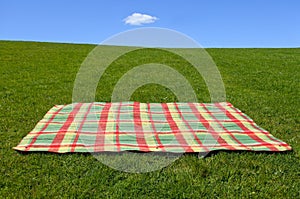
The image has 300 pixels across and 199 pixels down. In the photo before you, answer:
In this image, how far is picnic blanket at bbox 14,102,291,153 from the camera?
3.71m

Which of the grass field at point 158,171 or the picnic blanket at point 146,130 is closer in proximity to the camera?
the grass field at point 158,171

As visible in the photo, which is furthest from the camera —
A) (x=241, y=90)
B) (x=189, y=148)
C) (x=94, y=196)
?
(x=241, y=90)

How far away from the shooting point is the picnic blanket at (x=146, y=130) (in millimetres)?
3707

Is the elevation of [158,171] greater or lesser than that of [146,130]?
lesser

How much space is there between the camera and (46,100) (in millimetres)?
5922

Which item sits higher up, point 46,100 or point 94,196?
point 46,100

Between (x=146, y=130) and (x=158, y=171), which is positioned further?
(x=146, y=130)

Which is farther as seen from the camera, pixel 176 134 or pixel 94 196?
pixel 176 134

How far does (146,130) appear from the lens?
434cm

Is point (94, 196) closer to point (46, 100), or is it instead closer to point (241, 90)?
point (46, 100)

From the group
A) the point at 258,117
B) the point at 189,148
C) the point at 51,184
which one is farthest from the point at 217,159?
the point at 258,117

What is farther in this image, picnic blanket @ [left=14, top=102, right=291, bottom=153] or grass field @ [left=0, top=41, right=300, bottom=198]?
picnic blanket @ [left=14, top=102, right=291, bottom=153]

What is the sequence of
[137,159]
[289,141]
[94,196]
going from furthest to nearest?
[289,141]
[137,159]
[94,196]

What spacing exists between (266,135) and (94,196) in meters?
2.50
